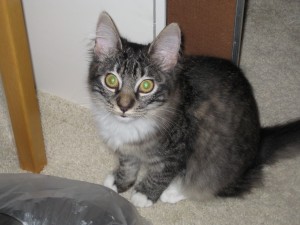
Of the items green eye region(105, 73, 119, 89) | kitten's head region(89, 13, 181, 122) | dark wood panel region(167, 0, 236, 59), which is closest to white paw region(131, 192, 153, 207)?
kitten's head region(89, 13, 181, 122)

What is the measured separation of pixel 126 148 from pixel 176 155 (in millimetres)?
156

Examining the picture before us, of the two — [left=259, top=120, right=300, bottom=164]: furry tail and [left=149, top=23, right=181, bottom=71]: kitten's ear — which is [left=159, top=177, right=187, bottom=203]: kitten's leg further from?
[left=149, top=23, right=181, bottom=71]: kitten's ear

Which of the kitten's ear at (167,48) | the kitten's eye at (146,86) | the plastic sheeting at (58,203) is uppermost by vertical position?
the kitten's ear at (167,48)

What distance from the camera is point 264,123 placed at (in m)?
1.81

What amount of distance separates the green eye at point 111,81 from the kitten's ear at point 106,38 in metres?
0.07

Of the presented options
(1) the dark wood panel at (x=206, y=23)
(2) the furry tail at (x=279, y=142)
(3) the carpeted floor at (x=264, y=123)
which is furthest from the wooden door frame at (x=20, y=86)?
(2) the furry tail at (x=279, y=142)

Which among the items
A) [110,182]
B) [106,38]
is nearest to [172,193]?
[110,182]

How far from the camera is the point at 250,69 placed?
2023mm

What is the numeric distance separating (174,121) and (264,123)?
0.57 m

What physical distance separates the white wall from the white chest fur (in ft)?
1.00

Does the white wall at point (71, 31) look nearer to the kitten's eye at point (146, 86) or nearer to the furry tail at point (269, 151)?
the kitten's eye at point (146, 86)

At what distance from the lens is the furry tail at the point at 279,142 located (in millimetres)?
1554

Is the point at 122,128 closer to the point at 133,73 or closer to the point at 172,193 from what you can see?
the point at 133,73

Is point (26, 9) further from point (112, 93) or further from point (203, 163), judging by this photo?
point (203, 163)
